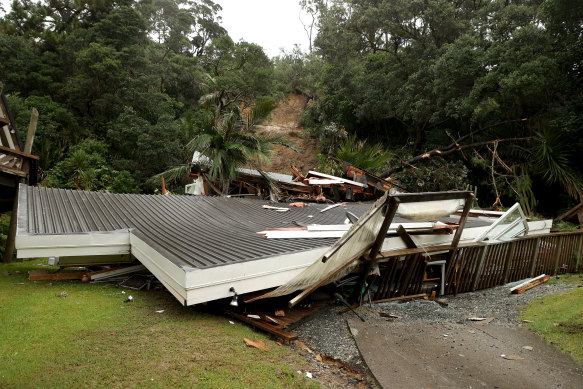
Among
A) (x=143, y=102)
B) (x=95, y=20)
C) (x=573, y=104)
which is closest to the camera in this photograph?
(x=573, y=104)

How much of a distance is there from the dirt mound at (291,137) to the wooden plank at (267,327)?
19.6 metres

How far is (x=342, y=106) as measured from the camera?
2167cm

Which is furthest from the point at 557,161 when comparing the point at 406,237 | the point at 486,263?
the point at 406,237

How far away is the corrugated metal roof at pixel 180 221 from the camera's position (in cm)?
411

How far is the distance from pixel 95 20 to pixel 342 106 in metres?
18.8

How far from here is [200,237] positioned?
492 cm

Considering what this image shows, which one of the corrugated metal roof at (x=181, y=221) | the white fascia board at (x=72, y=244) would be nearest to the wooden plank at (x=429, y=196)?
the corrugated metal roof at (x=181, y=221)

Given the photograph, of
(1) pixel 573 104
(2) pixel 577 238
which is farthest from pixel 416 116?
(2) pixel 577 238

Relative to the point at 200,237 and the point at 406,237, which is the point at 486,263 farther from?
the point at 200,237

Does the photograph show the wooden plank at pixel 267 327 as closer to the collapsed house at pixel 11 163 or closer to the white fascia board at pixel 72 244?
the white fascia board at pixel 72 244

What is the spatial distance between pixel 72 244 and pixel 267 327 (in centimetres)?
301

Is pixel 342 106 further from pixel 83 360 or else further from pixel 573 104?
pixel 83 360

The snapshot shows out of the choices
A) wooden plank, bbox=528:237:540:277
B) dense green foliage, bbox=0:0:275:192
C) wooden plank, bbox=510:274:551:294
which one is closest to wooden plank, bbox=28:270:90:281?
wooden plank, bbox=510:274:551:294

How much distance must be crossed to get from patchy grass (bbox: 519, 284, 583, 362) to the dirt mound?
1874 centimetres
